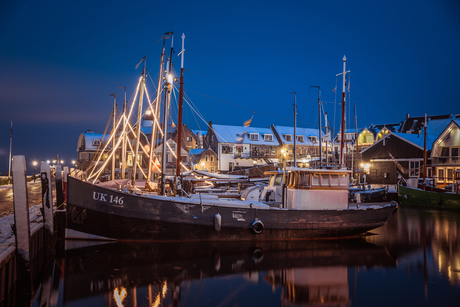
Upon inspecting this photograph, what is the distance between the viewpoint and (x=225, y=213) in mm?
16250

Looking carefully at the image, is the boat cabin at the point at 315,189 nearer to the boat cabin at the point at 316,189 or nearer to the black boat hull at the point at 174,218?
the boat cabin at the point at 316,189

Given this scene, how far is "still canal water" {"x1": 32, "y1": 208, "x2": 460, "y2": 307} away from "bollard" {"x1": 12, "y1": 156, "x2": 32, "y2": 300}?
3.68 ft

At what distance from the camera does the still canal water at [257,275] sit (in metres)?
10.9

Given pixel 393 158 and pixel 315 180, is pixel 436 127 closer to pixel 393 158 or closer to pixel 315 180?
pixel 393 158

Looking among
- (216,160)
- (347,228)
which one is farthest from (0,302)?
(216,160)

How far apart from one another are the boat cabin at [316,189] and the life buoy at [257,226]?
1.83 metres

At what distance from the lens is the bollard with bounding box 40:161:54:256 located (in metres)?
13.6

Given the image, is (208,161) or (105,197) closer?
(105,197)

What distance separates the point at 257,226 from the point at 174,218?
3.97 meters

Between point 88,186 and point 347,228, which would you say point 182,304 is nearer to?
point 88,186

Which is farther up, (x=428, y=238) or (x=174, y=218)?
(x=174, y=218)

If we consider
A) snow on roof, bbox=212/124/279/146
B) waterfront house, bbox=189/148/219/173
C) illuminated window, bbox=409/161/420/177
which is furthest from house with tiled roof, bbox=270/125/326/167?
illuminated window, bbox=409/161/420/177

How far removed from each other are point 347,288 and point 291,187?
637 centimetres

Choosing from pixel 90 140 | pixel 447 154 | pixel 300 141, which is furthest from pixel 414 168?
pixel 90 140
